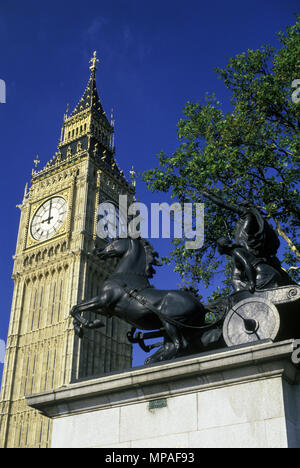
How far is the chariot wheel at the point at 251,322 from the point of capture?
270 inches

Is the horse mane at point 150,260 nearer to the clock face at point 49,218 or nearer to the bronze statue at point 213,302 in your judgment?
the bronze statue at point 213,302

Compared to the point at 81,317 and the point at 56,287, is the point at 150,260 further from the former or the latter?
the point at 56,287

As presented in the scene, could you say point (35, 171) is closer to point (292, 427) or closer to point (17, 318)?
point (17, 318)

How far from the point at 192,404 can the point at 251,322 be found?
1185mm

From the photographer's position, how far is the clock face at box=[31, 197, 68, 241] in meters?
54.8

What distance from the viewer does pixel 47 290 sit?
53.2 m

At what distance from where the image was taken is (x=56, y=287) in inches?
2077

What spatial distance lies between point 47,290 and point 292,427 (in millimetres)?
48446

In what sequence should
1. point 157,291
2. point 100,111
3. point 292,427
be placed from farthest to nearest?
point 100,111 < point 157,291 < point 292,427

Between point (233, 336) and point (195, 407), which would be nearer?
point (195, 407)

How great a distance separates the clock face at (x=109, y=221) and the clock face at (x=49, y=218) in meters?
3.34

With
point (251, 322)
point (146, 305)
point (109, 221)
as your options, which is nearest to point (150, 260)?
point (146, 305)

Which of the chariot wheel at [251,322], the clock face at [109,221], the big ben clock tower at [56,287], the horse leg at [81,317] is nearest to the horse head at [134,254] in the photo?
the horse leg at [81,317]
